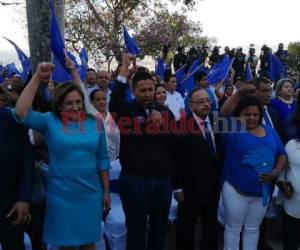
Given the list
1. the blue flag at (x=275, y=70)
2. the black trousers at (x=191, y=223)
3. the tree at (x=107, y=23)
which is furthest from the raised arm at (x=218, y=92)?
the tree at (x=107, y=23)

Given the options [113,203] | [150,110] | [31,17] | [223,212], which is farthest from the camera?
[31,17]

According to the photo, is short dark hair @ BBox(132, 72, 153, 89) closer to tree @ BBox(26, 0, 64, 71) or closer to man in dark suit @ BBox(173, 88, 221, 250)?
man in dark suit @ BBox(173, 88, 221, 250)

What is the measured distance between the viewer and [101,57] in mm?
17062

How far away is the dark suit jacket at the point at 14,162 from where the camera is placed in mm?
2830

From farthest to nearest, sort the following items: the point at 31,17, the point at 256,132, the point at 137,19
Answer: the point at 137,19
the point at 31,17
the point at 256,132

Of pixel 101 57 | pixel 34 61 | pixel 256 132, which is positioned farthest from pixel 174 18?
pixel 256 132

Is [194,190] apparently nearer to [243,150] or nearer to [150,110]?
[243,150]

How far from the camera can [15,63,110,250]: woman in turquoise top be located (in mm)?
2967

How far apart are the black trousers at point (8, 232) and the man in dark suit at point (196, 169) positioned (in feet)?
4.73

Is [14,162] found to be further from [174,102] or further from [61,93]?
[174,102]

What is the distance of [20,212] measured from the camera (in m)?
2.83

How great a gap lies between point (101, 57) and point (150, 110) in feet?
45.8

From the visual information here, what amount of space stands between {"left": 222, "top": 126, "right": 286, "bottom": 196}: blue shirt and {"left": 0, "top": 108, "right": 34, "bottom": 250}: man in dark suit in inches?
67.4

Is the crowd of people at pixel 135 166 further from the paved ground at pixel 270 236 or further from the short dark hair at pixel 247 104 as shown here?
the paved ground at pixel 270 236
